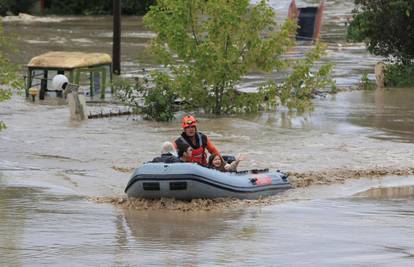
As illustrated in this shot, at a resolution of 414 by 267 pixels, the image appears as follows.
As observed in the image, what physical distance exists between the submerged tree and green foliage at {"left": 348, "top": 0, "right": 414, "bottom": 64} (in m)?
7.84

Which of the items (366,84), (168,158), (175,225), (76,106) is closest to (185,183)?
(168,158)

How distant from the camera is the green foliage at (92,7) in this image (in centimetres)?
7375

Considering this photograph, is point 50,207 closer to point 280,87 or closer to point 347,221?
point 347,221

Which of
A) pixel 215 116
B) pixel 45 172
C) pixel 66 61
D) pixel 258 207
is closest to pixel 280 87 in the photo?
pixel 215 116

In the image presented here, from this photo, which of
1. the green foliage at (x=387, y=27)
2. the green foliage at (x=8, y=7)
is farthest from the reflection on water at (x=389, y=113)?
the green foliage at (x=8, y=7)

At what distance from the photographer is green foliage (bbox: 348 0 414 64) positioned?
35.0 metres

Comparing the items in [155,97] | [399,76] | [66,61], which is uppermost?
[66,61]

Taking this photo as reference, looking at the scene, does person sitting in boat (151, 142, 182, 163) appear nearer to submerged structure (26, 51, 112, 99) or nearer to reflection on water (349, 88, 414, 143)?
reflection on water (349, 88, 414, 143)

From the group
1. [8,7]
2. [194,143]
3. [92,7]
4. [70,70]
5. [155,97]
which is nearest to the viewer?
[194,143]

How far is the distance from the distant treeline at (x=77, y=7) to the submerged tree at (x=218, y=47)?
145ft

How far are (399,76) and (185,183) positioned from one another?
21231 mm

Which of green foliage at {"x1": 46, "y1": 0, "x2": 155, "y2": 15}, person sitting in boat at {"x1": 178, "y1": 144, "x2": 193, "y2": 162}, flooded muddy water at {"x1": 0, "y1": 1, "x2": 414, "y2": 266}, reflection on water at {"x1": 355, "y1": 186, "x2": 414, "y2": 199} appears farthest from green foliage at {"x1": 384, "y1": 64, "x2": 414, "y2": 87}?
green foliage at {"x1": 46, "y1": 0, "x2": 155, "y2": 15}

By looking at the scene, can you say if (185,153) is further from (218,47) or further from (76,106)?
(218,47)

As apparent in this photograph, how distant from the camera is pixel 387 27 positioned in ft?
116
